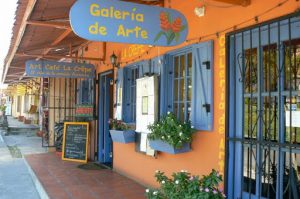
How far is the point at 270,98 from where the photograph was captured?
3.83 meters

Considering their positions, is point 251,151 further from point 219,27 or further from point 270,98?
point 219,27

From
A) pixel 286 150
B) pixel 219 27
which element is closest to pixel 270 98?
pixel 286 150

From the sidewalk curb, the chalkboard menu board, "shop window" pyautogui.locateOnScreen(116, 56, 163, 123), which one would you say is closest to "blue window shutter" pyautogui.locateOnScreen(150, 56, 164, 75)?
"shop window" pyautogui.locateOnScreen(116, 56, 163, 123)

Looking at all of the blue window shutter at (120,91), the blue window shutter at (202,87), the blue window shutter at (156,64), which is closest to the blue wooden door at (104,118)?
the blue window shutter at (120,91)

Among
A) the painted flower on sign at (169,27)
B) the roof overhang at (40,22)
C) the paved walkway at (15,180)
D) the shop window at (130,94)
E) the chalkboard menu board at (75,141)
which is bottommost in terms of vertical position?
the paved walkway at (15,180)

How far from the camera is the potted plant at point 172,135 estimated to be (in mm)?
4637

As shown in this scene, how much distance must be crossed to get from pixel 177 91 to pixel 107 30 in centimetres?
242

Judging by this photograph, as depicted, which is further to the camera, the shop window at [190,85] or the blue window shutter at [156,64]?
the blue window shutter at [156,64]

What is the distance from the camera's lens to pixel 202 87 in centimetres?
462

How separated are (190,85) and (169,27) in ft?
5.13

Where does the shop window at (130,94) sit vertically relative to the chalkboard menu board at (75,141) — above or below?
above

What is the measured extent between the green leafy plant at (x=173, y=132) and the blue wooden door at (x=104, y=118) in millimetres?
3972

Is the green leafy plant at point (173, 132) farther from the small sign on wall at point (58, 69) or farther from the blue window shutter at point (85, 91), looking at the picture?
the blue window shutter at point (85, 91)

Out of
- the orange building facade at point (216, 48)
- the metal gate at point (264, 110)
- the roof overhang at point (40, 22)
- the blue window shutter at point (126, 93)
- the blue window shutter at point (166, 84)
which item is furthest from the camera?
the blue window shutter at point (126, 93)
